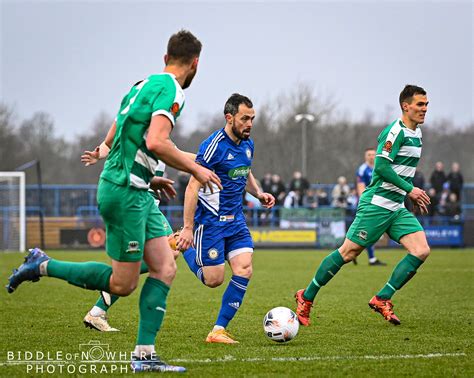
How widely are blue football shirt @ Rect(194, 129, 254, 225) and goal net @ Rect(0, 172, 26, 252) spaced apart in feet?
63.0

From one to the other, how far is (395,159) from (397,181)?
30cm

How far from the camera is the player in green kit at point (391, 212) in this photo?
9.09 meters

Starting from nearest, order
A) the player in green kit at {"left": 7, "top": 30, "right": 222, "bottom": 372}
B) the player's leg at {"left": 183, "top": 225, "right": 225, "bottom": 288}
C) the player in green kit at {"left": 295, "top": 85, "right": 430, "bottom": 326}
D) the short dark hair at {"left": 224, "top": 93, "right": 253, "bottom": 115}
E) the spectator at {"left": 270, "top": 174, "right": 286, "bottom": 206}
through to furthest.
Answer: the player in green kit at {"left": 7, "top": 30, "right": 222, "bottom": 372}
the short dark hair at {"left": 224, "top": 93, "right": 253, "bottom": 115}
the player's leg at {"left": 183, "top": 225, "right": 225, "bottom": 288}
the player in green kit at {"left": 295, "top": 85, "right": 430, "bottom": 326}
the spectator at {"left": 270, "top": 174, "right": 286, "bottom": 206}

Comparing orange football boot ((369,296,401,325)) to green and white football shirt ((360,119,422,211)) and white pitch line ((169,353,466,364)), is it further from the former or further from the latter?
white pitch line ((169,353,466,364))

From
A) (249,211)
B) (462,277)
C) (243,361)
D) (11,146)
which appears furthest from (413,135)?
(11,146)

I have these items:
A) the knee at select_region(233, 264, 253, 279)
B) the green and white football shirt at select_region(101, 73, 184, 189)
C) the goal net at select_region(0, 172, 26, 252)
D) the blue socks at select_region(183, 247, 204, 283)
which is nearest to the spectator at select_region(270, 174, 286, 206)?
the goal net at select_region(0, 172, 26, 252)

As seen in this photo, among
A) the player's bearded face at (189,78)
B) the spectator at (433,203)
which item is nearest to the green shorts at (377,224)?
the player's bearded face at (189,78)

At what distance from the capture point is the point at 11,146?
4400 cm

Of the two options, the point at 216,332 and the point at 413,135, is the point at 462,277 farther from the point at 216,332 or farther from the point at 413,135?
the point at 216,332

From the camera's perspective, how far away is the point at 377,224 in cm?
930

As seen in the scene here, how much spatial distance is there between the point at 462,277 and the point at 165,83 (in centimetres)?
1114

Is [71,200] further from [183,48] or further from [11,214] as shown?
[183,48]

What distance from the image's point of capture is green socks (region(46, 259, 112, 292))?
19.9 ft

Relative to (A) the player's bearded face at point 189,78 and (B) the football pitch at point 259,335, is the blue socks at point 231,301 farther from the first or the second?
(A) the player's bearded face at point 189,78
